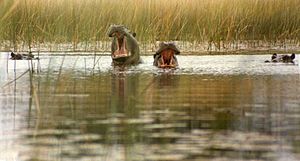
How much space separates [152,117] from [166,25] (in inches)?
359

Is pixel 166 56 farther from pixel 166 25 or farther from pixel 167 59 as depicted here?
pixel 166 25

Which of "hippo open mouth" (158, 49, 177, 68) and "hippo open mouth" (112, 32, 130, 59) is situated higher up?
"hippo open mouth" (112, 32, 130, 59)

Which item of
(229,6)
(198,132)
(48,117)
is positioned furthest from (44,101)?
(229,6)

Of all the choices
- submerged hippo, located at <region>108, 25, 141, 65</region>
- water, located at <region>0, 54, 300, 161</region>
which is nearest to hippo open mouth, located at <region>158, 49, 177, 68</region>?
submerged hippo, located at <region>108, 25, 141, 65</region>

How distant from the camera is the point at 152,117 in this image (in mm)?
5516

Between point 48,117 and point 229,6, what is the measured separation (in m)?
10.2

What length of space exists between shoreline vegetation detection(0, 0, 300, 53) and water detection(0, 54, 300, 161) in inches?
181

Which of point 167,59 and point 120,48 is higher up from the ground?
point 120,48

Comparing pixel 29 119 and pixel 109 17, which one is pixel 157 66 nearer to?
pixel 109 17

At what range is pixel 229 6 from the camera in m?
15.4

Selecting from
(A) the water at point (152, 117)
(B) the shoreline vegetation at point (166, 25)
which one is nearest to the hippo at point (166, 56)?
(A) the water at point (152, 117)

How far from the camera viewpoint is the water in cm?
418

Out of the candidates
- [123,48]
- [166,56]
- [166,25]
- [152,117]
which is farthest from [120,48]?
[152,117]

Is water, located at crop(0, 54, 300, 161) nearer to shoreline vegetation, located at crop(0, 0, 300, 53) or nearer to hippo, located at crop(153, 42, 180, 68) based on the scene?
hippo, located at crop(153, 42, 180, 68)
